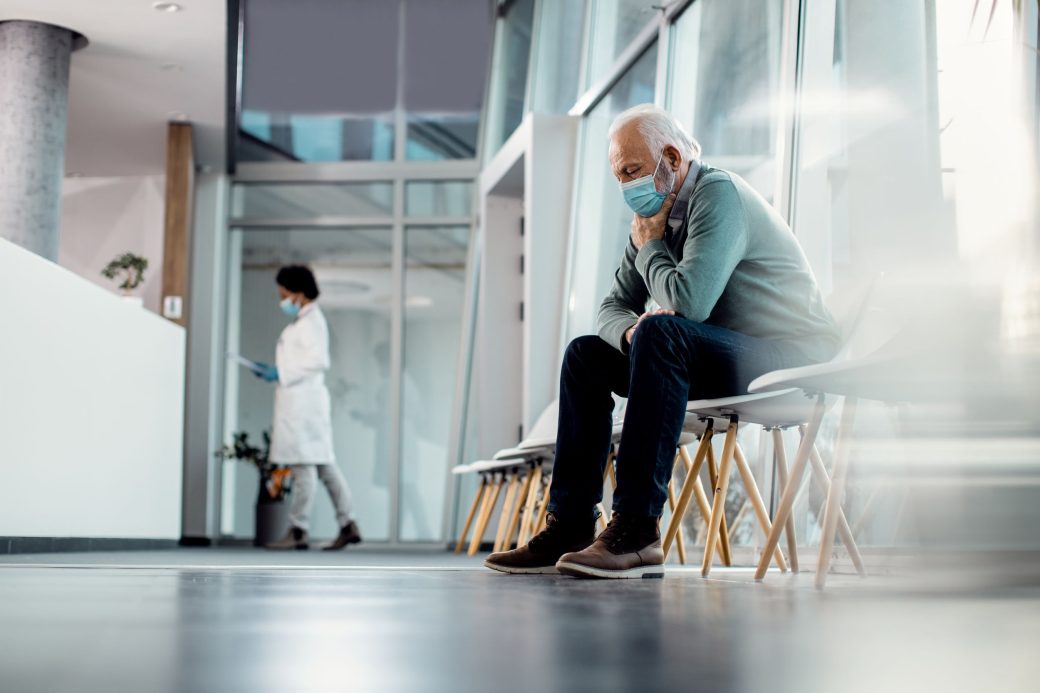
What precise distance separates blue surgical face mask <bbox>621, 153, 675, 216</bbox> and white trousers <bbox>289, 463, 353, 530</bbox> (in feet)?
15.4

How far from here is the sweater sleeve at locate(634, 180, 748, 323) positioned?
7.64ft

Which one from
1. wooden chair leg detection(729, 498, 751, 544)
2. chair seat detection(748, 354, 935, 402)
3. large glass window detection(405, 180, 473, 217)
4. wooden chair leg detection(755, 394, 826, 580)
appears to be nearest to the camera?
chair seat detection(748, 354, 935, 402)

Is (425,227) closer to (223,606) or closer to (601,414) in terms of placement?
(601,414)

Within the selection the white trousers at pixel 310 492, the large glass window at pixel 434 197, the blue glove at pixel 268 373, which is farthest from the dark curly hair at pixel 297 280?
the large glass window at pixel 434 197

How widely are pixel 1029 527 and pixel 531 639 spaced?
90 centimetres

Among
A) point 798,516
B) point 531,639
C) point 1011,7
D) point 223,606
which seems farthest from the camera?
point 798,516

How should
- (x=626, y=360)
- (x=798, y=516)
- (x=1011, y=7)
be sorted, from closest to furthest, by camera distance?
(x=626, y=360) → (x=1011, y=7) → (x=798, y=516)

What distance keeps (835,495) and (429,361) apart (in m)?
6.91

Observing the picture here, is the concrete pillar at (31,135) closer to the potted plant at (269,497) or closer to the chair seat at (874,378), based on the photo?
the potted plant at (269,497)

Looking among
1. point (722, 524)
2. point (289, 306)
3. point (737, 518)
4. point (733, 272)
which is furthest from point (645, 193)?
point (289, 306)

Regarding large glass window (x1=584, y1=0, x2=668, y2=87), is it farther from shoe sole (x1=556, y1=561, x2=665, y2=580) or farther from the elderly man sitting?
shoe sole (x1=556, y1=561, x2=665, y2=580)

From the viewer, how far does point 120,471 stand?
18.0ft

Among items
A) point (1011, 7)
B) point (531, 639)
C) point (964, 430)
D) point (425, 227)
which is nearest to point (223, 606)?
point (531, 639)

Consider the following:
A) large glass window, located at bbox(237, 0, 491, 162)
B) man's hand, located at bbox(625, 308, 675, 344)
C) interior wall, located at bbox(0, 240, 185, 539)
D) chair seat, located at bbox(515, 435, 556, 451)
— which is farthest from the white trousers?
man's hand, located at bbox(625, 308, 675, 344)
